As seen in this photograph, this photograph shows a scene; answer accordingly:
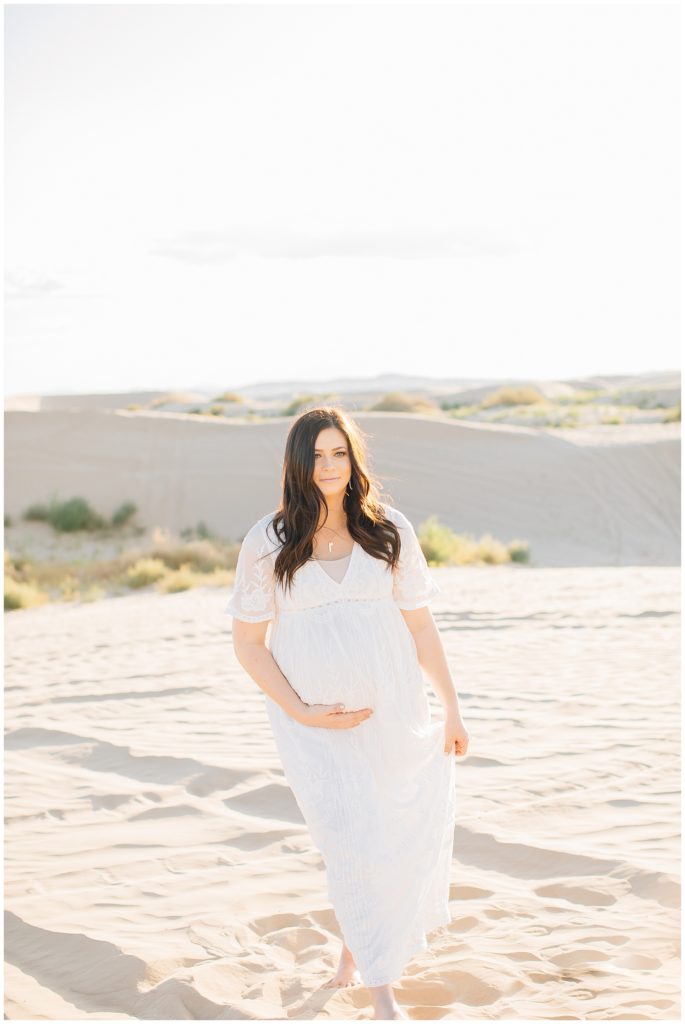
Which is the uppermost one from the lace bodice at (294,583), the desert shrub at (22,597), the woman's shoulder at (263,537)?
the woman's shoulder at (263,537)

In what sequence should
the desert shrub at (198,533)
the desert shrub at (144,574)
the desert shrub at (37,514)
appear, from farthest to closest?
the desert shrub at (37,514), the desert shrub at (198,533), the desert shrub at (144,574)

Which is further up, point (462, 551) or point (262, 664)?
point (262, 664)

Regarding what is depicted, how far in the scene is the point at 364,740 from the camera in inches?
136

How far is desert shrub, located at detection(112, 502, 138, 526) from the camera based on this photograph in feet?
69.7

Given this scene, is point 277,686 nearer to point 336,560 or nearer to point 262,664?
point 262,664

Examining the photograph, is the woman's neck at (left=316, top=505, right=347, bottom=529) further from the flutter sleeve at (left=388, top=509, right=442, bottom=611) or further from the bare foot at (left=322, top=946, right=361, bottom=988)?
the bare foot at (left=322, top=946, right=361, bottom=988)

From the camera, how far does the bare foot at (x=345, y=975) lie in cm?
362

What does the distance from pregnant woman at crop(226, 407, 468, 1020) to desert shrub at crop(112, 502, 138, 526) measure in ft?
59.5

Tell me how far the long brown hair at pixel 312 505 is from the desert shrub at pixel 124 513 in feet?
59.6

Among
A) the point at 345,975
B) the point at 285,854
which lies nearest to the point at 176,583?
the point at 285,854

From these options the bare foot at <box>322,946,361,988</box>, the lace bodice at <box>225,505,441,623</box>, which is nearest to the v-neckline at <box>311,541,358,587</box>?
the lace bodice at <box>225,505,441,623</box>

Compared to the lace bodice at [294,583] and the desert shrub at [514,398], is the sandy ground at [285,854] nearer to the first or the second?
the lace bodice at [294,583]

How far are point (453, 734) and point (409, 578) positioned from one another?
0.52 meters

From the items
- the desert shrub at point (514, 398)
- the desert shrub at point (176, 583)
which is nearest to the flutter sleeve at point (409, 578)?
the desert shrub at point (176, 583)
